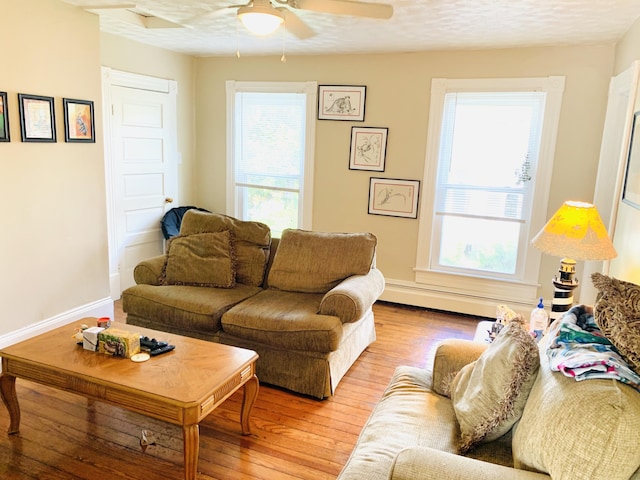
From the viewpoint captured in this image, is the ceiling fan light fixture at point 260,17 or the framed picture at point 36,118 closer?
the ceiling fan light fixture at point 260,17

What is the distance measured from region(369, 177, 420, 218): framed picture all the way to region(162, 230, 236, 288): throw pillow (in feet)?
5.57

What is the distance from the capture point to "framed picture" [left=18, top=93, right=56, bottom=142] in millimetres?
3123

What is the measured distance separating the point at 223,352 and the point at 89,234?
2002 millimetres

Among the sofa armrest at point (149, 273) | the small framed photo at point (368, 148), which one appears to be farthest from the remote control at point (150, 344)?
the small framed photo at point (368, 148)

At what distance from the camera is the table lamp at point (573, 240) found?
7.52 feet

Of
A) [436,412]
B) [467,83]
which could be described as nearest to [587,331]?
[436,412]

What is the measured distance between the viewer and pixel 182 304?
3.09 meters

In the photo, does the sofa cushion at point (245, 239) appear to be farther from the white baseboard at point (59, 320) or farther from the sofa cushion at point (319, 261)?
the white baseboard at point (59, 320)

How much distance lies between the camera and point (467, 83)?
4.20 m

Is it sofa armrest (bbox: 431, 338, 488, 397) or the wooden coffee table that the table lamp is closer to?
sofa armrest (bbox: 431, 338, 488, 397)

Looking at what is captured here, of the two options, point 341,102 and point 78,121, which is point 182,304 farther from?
point 341,102

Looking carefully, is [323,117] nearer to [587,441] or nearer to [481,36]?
[481,36]

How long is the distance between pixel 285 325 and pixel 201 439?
2.48ft

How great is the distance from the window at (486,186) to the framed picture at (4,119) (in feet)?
10.9
